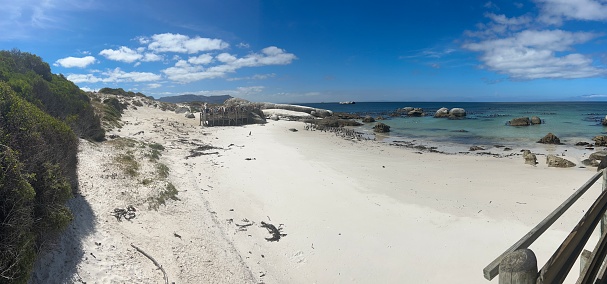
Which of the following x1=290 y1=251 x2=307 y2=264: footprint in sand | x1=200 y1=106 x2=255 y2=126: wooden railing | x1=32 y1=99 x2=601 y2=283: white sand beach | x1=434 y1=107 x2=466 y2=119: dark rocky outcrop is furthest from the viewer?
x1=434 y1=107 x2=466 y2=119: dark rocky outcrop

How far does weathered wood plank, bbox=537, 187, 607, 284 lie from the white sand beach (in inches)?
138

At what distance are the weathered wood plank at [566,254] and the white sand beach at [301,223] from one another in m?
3.52

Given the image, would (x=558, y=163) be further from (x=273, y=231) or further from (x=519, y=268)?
(x=519, y=268)

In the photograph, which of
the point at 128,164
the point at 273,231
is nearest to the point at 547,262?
the point at 273,231

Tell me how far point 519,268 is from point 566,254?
2.48ft

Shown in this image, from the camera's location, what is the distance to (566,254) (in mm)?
2133

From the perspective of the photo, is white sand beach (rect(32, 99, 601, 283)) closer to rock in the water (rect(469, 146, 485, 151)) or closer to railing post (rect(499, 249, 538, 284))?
railing post (rect(499, 249, 538, 284))


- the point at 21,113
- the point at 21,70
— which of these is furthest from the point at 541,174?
the point at 21,70

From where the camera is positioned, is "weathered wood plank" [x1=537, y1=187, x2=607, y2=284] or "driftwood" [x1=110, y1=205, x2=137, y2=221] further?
"driftwood" [x1=110, y1=205, x2=137, y2=221]

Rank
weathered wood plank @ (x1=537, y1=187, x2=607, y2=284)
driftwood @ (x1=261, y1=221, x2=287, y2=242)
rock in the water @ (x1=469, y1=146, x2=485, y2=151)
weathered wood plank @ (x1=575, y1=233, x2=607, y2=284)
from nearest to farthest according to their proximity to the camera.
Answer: weathered wood plank @ (x1=537, y1=187, x2=607, y2=284)
weathered wood plank @ (x1=575, y1=233, x2=607, y2=284)
driftwood @ (x1=261, y1=221, x2=287, y2=242)
rock in the water @ (x1=469, y1=146, x2=485, y2=151)

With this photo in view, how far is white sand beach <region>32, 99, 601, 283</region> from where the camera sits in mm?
5547

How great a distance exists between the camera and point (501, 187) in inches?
436

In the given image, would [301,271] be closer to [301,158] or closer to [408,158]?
[301,158]

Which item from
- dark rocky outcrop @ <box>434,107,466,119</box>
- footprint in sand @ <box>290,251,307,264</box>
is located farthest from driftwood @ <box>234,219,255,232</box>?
dark rocky outcrop @ <box>434,107,466,119</box>
